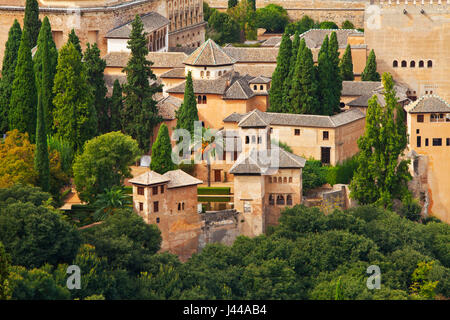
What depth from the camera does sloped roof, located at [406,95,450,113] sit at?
63.4 meters

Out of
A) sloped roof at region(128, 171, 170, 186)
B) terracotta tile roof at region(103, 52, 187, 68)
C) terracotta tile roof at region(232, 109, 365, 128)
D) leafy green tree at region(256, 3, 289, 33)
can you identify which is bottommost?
sloped roof at region(128, 171, 170, 186)

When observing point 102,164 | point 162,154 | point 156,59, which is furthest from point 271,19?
point 102,164

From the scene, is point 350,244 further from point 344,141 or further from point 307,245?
point 344,141

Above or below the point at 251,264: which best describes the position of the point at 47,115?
above

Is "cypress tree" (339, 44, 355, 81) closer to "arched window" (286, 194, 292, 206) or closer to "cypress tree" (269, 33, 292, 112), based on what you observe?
"cypress tree" (269, 33, 292, 112)

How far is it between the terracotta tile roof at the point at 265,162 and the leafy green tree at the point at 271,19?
42394 mm

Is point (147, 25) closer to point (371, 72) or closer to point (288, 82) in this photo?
point (371, 72)

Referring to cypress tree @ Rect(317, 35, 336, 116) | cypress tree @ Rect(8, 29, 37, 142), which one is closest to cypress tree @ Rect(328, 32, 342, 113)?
cypress tree @ Rect(317, 35, 336, 116)

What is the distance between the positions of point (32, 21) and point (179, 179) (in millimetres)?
18159

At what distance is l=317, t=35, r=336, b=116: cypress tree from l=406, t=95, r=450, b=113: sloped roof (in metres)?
4.12

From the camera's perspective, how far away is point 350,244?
5666cm

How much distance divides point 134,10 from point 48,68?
19352 millimetres
